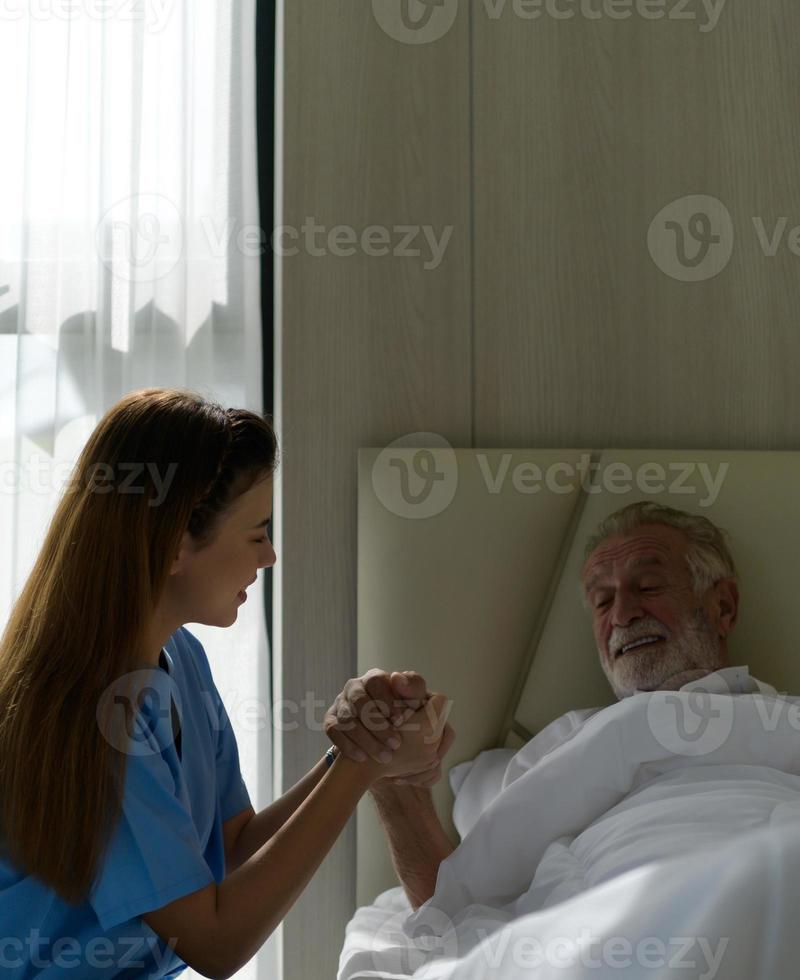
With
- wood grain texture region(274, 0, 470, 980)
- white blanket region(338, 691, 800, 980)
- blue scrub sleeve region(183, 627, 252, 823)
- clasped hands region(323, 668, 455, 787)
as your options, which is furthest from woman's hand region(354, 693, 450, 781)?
wood grain texture region(274, 0, 470, 980)

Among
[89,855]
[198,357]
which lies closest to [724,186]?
[198,357]

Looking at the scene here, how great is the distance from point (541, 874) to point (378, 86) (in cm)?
142

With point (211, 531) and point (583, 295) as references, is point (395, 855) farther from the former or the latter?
point (583, 295)

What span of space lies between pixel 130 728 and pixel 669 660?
0.92 m

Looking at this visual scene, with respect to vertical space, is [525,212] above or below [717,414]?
above

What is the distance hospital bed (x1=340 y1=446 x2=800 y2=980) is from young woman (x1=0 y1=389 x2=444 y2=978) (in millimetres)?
531

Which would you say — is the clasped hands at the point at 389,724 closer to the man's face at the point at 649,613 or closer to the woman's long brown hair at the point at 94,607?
the woman's long brown hair at the point at 94,607

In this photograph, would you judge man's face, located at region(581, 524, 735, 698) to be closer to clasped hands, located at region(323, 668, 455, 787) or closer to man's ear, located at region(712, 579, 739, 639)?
man's ear, located at region(712, 579, 739, 639)

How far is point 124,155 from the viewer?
2080 millimetres

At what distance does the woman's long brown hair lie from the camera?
1008 mm

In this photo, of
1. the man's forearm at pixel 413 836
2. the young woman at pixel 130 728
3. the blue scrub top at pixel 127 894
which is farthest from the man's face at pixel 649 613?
the blue scrub top at pixel 127 894

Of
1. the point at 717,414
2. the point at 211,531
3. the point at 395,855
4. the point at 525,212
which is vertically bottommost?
the point at 395,855

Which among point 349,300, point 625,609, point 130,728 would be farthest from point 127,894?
point 349,300

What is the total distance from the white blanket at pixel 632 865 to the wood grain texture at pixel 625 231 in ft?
2.24
